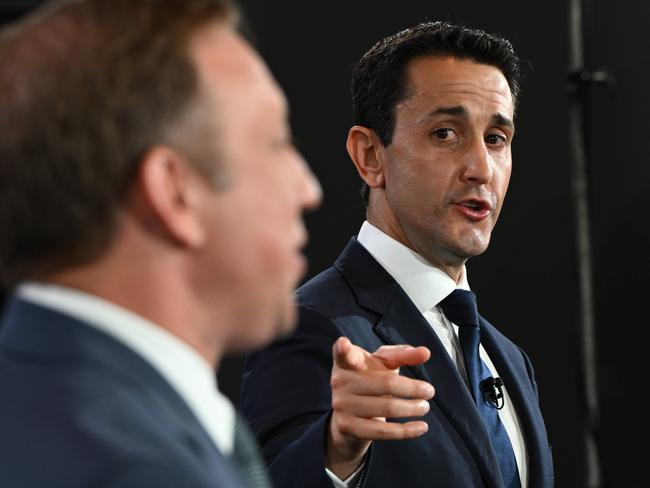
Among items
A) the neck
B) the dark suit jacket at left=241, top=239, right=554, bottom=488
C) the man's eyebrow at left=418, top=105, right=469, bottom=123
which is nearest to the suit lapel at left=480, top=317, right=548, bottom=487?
the dark suit jacket at left=241, top=239, right=554, bottom=488

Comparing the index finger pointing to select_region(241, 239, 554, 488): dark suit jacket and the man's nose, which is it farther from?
the man's nose

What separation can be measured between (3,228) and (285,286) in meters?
0.23

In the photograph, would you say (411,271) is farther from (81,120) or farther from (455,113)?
(81,120)

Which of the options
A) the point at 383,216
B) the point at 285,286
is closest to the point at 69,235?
the point at 285,286

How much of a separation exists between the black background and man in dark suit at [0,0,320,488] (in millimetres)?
1758

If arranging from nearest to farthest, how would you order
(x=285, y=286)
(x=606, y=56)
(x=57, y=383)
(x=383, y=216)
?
(x=57, y=383)
(x=285, y=286)
(x=383, y=216)
(x=606, y=56)

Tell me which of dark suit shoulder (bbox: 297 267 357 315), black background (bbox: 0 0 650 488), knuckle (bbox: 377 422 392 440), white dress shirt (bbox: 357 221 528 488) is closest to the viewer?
knuckle (bbox: 377 422 392 440)

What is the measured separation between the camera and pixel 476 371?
1.82 metres

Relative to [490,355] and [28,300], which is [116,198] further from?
[490,355]

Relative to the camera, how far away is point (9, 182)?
839 mm

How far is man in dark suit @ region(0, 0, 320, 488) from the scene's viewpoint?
31.5 inches

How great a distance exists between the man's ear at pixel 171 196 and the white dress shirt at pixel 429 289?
1029 mm

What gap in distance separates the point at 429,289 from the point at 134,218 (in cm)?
107

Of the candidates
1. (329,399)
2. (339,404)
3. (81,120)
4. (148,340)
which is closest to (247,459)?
(148,340)
